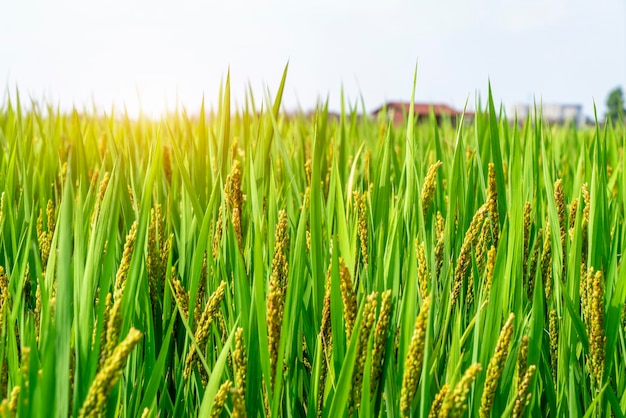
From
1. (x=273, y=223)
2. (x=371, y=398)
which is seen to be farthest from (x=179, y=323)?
(x=371, y=398)

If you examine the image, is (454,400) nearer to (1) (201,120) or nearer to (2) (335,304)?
(2) (335,304)

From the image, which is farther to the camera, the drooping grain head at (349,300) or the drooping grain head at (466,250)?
the drooping grain head at (466,250)

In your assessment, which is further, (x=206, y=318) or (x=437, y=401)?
(x=206, y=318)

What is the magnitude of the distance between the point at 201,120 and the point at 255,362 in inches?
31.9

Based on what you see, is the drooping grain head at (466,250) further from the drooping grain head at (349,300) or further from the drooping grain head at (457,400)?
the drooping grain head at (457,400)

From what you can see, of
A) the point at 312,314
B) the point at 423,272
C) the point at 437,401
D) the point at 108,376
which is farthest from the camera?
the point at 312,314

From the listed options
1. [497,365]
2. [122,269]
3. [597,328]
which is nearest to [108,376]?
[122,269]

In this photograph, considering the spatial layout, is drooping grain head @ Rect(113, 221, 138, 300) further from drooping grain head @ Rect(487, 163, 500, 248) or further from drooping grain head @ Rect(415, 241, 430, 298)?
drooping grain head @ Rect(487, 163, 500, 248)

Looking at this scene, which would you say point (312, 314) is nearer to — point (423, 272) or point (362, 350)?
point (423, 272)

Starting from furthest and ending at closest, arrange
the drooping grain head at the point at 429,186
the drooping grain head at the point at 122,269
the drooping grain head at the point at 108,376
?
the drooping grain head at the point at 429,186 → the drooping grain head at the point at 122,269 → the drooping grain head at the point at 108,376

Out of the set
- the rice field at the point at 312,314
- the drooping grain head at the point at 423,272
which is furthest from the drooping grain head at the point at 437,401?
the drooping grain head at the point at 423,272

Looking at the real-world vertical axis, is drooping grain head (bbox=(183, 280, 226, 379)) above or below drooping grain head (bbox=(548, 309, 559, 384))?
above

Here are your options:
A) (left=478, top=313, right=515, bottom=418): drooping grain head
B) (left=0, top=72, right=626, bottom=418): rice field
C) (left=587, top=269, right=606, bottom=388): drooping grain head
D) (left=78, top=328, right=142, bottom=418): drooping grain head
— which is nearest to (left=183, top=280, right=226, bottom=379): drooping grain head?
(left=0, top=72, right=626, bottom=418): rice field

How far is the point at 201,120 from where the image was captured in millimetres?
1505
